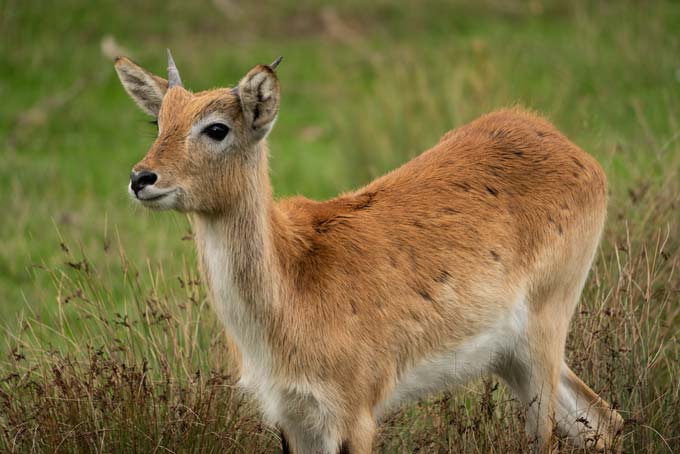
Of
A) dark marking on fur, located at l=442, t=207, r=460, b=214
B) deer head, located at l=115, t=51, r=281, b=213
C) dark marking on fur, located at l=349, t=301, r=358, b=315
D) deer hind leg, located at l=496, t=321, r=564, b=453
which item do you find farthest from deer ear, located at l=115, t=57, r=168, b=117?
deer hind leg, located at l=496, t=321, r=564, b=453

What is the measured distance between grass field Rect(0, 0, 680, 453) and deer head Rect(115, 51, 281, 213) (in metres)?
0.94

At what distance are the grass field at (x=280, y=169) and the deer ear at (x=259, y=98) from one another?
1275mm

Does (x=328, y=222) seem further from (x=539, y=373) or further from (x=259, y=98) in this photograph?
(x=539, y=373)

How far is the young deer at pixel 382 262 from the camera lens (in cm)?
549

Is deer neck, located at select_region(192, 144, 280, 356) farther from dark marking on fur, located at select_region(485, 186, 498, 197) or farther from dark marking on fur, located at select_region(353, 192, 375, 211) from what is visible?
dark marking on fur, located at select_region(485, 186, 498, 197)

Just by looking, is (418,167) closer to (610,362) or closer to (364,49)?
(610,362)

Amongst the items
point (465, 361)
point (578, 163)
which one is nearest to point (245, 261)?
point (465, 361)

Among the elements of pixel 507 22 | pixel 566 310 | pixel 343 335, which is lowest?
pixel 507 22

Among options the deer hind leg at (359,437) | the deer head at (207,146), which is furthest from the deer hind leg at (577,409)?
the deer head at (207,146)

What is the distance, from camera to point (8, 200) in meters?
12.7

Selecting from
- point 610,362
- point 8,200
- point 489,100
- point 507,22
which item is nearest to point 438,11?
point 507,22

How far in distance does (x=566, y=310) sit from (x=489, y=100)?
238 inches

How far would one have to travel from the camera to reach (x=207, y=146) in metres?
5.43

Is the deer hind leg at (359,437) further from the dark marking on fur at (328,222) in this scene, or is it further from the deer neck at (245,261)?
the dark marking on fur at (328,222)
